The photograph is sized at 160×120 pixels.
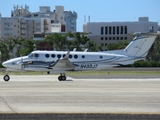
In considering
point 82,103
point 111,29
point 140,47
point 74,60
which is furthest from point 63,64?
point 111,29

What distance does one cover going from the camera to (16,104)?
17.2 meters

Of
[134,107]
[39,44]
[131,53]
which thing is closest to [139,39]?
[131,53]

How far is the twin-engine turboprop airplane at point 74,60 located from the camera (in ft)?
117

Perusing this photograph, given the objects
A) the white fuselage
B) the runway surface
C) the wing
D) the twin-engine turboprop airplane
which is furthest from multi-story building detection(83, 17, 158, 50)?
the runway surface

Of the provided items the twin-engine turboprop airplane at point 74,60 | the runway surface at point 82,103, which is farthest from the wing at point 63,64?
the runway surface at point 82,103

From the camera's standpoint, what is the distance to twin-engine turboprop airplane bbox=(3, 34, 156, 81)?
35.7 metres

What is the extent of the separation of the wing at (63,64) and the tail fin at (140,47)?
6247 millimetres

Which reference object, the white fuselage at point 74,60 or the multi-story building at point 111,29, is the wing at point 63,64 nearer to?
the white fuselage at point 74,60

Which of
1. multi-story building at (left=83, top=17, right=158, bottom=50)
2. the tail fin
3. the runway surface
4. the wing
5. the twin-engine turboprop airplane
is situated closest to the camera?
the runway surface

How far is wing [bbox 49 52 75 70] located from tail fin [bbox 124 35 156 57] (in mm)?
6247

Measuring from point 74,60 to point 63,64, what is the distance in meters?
1.96

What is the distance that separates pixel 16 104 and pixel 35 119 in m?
4.10

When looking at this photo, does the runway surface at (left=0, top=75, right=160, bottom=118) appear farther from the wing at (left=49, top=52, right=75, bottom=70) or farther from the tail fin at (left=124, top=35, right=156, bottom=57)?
the tail fin at (left=124, top=35, right=156, bottom=57)

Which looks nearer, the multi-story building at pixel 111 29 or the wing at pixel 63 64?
the wing at pixel 63 64
